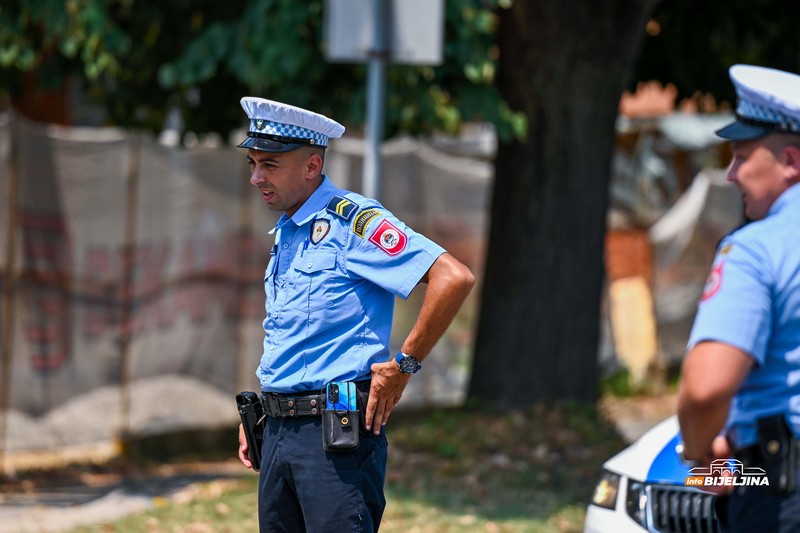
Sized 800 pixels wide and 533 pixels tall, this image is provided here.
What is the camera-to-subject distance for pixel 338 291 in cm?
391

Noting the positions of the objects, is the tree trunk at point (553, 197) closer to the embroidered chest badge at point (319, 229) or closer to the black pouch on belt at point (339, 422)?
the embroidered chest badge at point (319, 229)

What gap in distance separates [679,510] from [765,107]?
203 cm

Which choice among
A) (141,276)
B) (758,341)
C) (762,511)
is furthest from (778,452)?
(141,276)

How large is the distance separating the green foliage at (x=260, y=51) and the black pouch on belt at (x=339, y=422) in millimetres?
3298

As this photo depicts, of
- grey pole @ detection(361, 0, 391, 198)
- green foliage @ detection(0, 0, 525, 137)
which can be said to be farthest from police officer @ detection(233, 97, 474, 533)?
green foliage @ detection(0, 0, 525, 137)

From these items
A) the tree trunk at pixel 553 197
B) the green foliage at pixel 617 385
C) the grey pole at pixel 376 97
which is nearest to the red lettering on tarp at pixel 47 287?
the tree trunk at pixel 553 197

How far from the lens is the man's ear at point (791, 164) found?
2.82 m

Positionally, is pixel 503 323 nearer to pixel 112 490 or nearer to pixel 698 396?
pixel 112 490

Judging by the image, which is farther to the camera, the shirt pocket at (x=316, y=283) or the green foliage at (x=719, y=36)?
the green foliage at (x=719, y=36)

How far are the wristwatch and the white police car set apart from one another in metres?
1.13

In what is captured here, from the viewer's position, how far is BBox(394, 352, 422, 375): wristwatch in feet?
12.5

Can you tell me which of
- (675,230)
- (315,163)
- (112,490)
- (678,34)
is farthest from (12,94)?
(675,230)

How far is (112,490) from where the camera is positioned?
8.08 metres

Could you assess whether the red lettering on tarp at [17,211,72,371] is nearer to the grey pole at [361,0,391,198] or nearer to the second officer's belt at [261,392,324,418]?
the grey pole at [361,0,391,198]
